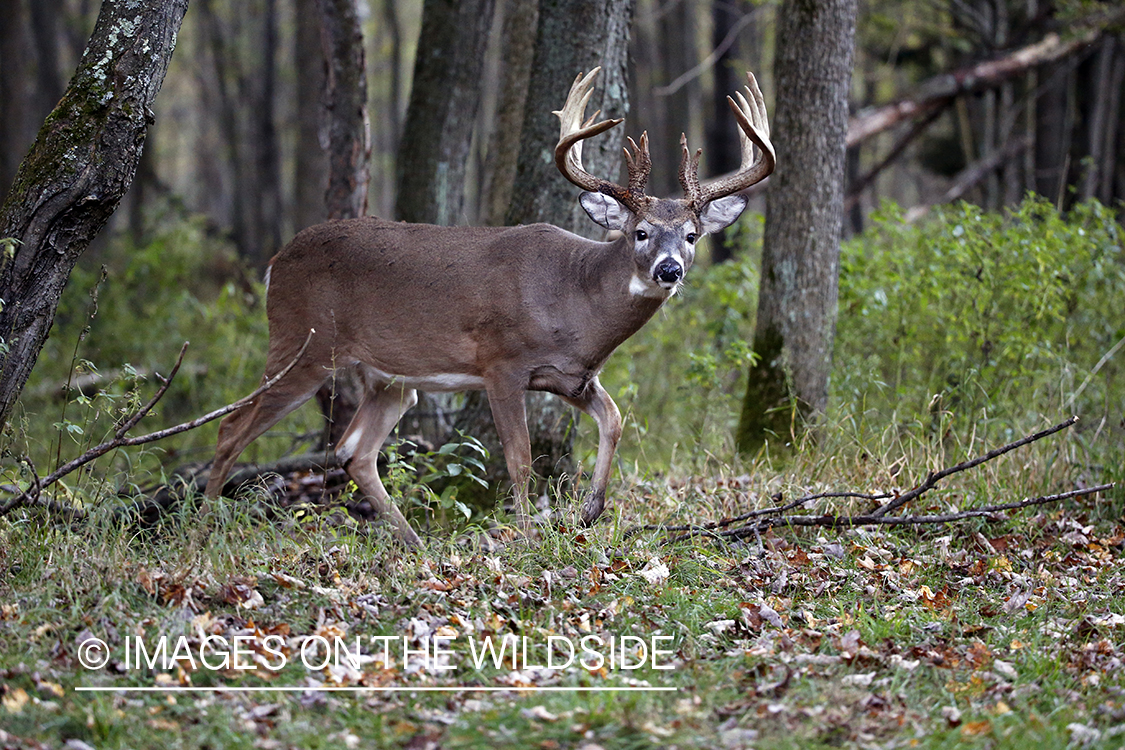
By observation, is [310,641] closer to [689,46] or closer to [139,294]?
[139,294]

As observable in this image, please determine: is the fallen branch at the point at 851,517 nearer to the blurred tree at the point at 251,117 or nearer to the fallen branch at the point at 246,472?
the fallen branch at the point at 246,472

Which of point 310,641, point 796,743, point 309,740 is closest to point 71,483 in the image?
point 310,641

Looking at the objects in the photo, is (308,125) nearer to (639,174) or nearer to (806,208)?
(806,208)

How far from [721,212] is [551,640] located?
2707mm

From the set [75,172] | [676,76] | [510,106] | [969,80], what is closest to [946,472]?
[75,172]

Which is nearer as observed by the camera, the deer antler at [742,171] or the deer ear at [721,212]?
the deer antler at [742,171]

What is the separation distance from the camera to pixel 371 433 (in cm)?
689

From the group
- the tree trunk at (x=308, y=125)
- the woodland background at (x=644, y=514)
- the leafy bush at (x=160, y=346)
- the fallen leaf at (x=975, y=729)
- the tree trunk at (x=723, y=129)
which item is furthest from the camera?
the tree trunk at (x=723, y=129)

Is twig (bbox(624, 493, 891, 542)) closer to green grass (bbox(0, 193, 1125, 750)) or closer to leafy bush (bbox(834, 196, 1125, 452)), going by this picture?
green grass (bbox(0, 193, 1125, 750))

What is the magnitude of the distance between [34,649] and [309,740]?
1.22 meters

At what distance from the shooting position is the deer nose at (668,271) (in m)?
5.73

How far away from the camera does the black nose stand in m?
5.73

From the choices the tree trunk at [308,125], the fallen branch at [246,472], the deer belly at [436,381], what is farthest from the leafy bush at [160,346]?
the deer belly at [436,381]

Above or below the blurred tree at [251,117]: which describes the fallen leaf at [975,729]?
below
